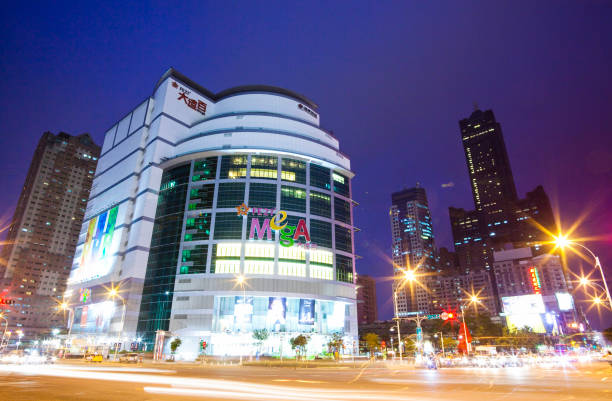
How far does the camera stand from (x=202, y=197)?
288ft

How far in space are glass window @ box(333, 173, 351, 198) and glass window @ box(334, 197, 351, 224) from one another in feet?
9.69

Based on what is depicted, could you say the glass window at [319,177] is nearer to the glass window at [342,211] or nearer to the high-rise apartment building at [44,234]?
Result: the glass window at [342,211]

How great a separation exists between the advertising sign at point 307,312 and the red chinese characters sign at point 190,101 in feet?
223

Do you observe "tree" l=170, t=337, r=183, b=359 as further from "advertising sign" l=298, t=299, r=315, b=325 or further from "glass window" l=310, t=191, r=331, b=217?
"glass window" l=310, t=191, r=331, b=217

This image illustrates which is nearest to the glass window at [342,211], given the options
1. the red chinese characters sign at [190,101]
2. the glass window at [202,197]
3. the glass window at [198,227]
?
the glass window at [202,197]

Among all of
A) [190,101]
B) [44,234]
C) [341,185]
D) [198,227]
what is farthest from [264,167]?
[44,234]

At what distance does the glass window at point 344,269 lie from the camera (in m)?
87.5

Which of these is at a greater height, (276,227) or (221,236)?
(276,227)

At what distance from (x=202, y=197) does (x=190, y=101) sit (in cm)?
3837

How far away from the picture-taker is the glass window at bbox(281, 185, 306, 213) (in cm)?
8688

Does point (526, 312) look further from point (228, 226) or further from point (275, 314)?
point (228, 226)

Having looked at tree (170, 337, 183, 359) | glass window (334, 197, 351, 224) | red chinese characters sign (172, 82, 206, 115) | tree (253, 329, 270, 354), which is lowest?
tree (170, 337, 183, 359)

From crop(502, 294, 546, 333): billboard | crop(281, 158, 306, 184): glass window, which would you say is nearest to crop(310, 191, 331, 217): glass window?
crop(281, 158, 306, 184): glass window

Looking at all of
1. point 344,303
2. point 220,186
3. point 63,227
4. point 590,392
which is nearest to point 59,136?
point 63,227
